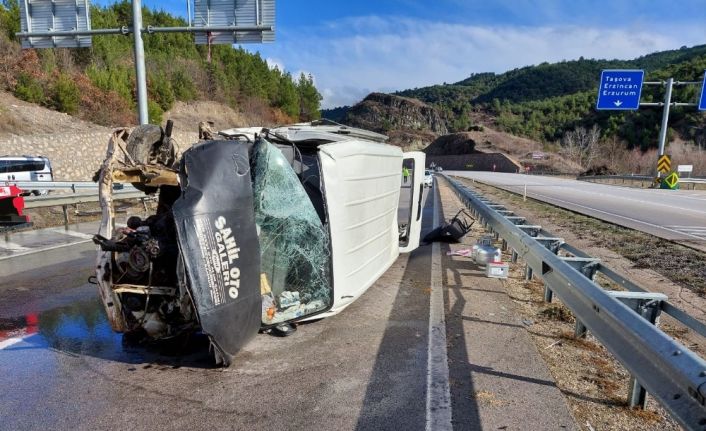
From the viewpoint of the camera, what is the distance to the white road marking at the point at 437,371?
2721 mm

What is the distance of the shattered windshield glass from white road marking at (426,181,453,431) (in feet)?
3.24

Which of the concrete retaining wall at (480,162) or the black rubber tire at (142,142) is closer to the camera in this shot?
the black rubber tire at (142,142)

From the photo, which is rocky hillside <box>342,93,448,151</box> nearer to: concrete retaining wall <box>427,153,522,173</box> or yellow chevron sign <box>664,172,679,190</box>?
concrete retaining wall <box>427,153,522,173</box>

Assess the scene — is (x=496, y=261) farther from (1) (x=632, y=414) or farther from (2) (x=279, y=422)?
(2) (x=279, y=422)

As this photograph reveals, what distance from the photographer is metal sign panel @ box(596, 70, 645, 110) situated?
27.6m

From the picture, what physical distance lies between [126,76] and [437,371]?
37.6 metres

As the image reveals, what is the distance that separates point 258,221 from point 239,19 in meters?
10.9

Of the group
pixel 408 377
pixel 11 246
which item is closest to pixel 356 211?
pixel 408 377

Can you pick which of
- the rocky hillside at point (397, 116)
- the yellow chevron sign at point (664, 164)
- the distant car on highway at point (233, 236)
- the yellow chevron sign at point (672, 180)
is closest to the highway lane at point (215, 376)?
the distant car on highway at point (233, 236)

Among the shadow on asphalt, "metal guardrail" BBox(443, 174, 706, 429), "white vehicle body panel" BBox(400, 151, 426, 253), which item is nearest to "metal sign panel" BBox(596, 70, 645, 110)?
"white vehicle body panel" BBox(400, 151, 426, 253)

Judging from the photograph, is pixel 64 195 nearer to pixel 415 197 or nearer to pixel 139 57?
pixel 139 57

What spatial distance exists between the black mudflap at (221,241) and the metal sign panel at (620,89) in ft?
97.6

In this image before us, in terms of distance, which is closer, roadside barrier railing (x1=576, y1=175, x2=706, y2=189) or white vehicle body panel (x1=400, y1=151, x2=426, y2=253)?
white vehicle body panel (x1=400, y1=151, x2=426, y2=253)

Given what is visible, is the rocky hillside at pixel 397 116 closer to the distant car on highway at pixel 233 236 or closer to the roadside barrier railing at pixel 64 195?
the roadside barrier railing at pixel 64 195
